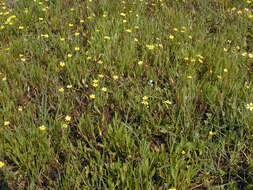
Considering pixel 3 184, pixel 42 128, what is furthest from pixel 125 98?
pixel 3 184

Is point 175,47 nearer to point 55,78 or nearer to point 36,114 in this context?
point 55,78

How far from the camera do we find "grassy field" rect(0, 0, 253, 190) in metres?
1.94

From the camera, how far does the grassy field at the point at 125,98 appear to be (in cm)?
194

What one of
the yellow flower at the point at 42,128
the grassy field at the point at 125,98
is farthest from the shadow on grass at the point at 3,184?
the yellow flower at the point at 42,128

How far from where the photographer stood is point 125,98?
251 centimetres

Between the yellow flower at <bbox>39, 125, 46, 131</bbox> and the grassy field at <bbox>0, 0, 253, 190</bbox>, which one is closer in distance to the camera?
the grassy field at <bbox>0, 0, 253, 190</bbox>

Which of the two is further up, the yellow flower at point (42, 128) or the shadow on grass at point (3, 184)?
the yellow flower at point (42, 128)

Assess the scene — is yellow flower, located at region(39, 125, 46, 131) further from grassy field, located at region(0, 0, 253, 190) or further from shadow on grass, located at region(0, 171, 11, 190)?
shadow on grass, located at region(0, 171, 11, 190)

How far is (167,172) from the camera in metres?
1.87

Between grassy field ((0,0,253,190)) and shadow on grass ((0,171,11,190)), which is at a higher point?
grassy field ((0,0,253,190))

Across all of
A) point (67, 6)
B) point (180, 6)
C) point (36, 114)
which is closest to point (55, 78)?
point (36, 114)

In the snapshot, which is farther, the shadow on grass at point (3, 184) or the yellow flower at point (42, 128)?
the yellow flower at point (42, 128)

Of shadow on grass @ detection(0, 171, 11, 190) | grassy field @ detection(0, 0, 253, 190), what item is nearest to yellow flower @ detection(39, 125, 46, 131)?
grassy field @ detection(0, 0, 253, 190)

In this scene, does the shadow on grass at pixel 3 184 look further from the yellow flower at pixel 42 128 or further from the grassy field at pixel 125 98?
the yellow flower at pixel 42 128
